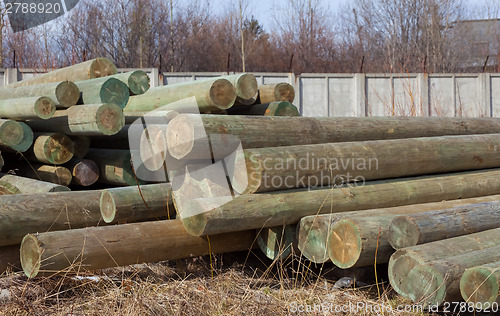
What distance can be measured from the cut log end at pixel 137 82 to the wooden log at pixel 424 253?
3343 millimetres

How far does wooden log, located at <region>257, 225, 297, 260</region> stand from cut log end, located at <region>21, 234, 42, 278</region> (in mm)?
1636

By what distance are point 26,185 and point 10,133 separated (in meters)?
0.60

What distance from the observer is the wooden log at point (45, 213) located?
3.79 metres

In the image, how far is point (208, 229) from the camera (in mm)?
3615

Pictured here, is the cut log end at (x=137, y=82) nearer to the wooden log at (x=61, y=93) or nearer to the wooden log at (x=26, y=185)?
the wooden log at (x=61, y=93)

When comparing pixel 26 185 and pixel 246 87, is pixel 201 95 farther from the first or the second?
pixel 26 185

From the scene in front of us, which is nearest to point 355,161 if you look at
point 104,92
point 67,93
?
point 104,92

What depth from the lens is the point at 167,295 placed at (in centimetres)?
345

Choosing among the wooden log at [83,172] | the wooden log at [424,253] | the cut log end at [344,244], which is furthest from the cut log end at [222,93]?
the wooden log at [424,253]

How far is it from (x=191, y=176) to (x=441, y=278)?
207 cm

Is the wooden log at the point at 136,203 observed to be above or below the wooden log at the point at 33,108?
below

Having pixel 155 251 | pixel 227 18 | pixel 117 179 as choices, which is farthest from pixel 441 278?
pixel 227 18

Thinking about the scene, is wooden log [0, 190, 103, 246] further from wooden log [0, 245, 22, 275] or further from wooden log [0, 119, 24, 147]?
wooden log [0, 119, 24, 147]

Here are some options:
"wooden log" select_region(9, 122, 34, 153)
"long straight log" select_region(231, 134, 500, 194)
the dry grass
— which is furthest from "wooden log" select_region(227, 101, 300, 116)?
"wooden log" select_region(9, 122, 34, 153)
